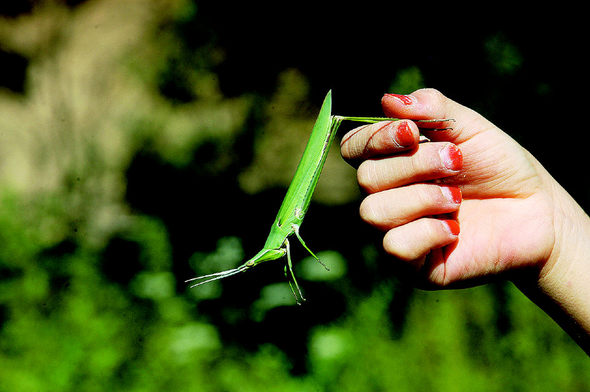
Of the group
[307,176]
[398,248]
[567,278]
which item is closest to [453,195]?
[398,248]

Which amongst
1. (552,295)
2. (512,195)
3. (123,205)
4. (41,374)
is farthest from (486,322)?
(41,374)

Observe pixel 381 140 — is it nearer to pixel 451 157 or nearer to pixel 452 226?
pixel 451 157

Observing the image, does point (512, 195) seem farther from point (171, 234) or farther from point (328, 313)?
point (171, 234)

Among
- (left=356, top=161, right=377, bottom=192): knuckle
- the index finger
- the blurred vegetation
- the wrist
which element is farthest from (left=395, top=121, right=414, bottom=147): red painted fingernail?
the blurred vegetation

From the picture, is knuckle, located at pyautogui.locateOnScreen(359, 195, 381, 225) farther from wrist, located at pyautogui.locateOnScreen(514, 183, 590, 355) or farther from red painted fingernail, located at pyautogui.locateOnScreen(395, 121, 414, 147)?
wrist, located at pyautogui.locateOnScreen(514, 183, 590, 355)

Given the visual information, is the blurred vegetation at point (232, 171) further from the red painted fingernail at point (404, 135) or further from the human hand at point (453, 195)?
the red painted fingernail at point (404, 135)

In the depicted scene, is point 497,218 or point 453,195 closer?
point 453,195
